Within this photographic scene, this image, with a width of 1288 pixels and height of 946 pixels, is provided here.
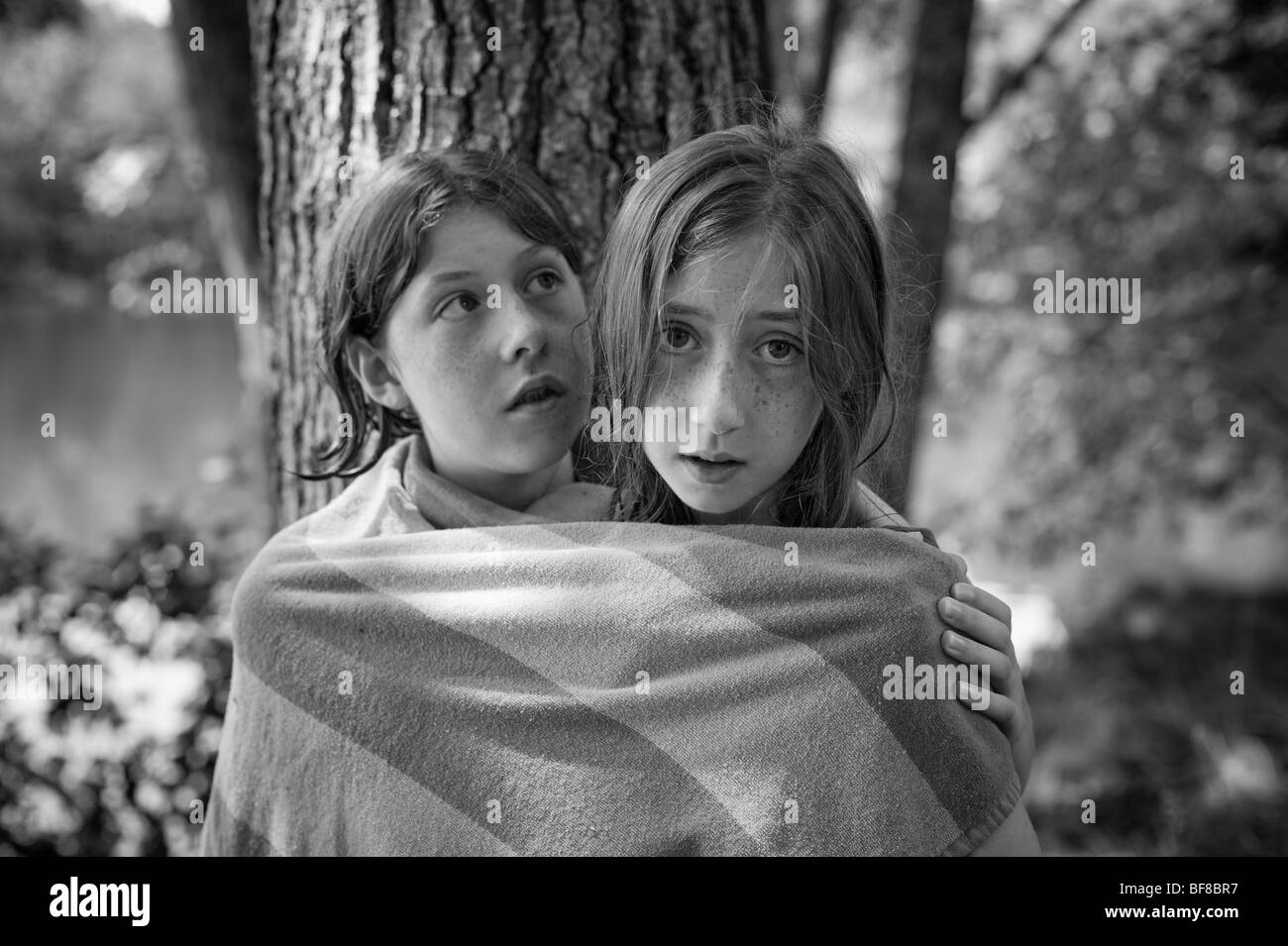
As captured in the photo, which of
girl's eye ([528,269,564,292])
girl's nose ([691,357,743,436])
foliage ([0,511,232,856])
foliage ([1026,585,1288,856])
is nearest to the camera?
girl's nose ([691,357,743,436])

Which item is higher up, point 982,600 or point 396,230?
point 396,230

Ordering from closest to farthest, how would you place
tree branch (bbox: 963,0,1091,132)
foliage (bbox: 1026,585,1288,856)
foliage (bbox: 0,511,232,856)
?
1. foliage (bbox: 0,511,232,856)
2. tree branch (bbox: 963,0,1091,132)
3. foliage (bbox: 1026,585,1288,856)

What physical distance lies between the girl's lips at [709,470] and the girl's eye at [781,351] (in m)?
0.14

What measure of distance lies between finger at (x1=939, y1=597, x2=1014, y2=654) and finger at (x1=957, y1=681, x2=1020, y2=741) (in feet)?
0.21

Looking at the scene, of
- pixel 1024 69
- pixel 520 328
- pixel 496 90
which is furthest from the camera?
pixel 1024 69

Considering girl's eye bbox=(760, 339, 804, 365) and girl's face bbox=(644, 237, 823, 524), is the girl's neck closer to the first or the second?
girl's face bbox=(644, 237, 823, 524)

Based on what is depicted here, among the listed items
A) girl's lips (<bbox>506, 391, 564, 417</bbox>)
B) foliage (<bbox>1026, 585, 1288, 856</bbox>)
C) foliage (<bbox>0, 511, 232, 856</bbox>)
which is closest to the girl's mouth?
girl's lips (<bbox>506, 391, 564, 417</bbox>)

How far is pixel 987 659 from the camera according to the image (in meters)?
1.56

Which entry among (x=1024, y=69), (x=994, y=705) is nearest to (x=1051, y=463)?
(x=1024, y=69)

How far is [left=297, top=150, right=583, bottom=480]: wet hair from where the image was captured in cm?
175

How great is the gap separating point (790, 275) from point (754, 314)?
7 centimetres

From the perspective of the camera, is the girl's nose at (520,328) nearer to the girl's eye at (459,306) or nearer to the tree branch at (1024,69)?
the girl's eye at (459,306)

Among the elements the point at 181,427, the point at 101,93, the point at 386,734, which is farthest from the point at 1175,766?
the point at 101,93

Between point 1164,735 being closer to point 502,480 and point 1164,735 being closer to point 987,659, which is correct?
point 987,659
